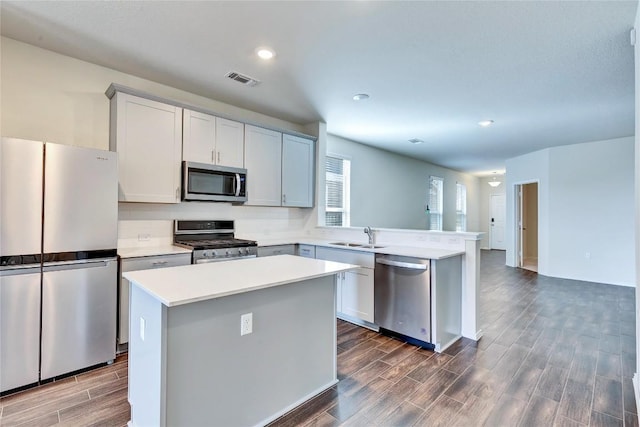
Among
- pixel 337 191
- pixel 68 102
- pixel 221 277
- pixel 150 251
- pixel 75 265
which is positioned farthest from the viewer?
pixel 337 191

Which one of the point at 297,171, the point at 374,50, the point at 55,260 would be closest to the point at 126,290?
the point at 55,260

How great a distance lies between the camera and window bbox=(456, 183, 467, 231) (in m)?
9.98

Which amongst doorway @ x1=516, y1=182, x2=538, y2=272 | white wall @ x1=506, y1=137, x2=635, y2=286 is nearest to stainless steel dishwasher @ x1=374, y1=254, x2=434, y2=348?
white wall @ x1=506, y1=137, x2=635, y2=286

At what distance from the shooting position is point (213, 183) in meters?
3.65

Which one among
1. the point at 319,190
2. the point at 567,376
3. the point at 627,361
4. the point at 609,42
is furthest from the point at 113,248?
the point at 627,361

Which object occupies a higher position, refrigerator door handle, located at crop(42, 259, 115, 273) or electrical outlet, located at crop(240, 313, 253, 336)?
refrigerator door handle, located at crop(42, 259, 115, 273)

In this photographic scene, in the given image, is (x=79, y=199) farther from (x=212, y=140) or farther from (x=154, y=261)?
(x=212, y=140)

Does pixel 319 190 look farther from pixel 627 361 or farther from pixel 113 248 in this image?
pixel 627 361

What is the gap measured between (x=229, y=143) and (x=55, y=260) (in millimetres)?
2085

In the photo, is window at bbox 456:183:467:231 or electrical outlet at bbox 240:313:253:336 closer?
electrical outlet at bbox 240:313:253:336

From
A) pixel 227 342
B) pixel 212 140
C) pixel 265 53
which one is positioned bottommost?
pixel 227 342

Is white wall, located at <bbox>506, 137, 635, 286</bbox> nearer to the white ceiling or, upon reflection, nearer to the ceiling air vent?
the white ceiling

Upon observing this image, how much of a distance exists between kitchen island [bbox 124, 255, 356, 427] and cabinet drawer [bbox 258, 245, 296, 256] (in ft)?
5.34

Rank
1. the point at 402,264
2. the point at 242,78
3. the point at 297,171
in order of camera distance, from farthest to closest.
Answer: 1. the point at 297,171
2. the point at 242,78
3. the point at 402,264
